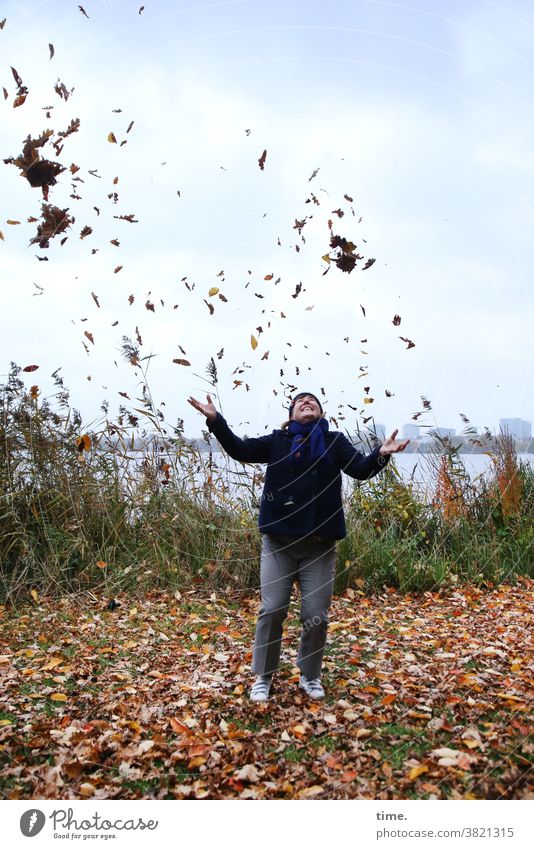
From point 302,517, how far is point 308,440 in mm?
519

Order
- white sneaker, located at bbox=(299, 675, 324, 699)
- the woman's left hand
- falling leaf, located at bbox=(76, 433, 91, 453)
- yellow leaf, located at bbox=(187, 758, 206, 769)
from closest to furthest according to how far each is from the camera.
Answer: yellow leaf, located at bbox=(187, 758, 206, 769), the woman's left hand, white sneaker, located at bbox=(299, 675, 324, 699), falling leaf, located at bbox=(76, 433, 91, 453)

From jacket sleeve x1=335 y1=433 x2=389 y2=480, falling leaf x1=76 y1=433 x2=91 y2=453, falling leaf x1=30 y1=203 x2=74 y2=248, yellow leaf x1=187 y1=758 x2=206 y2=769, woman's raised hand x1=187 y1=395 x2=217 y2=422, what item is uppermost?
falling leaf x1=30 y1=203 x2=74 y2=248

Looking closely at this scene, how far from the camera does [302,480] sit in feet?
14.0

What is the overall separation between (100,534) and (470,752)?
497cm

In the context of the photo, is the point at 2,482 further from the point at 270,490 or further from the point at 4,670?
the point at 270,490

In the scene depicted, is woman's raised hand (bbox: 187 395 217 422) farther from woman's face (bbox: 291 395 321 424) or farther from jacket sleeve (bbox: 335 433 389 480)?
jacket sleeve (bbox: 335 433 389 480)

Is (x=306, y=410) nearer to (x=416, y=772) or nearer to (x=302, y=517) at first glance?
(x=302, y=517)

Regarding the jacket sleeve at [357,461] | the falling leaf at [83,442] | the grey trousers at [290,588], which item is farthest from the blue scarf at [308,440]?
Result: the falling leaf at [83,442]

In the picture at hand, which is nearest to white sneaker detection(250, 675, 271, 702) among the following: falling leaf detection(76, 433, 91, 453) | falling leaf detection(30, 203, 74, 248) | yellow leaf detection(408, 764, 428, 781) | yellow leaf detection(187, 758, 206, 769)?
yellow leaf detection(187, 758, 206, 769)

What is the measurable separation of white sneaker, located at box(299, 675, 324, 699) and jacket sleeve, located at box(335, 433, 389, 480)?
1.33 metres

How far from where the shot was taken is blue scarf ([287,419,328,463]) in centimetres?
436

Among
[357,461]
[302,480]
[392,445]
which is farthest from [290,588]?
[392,445]
